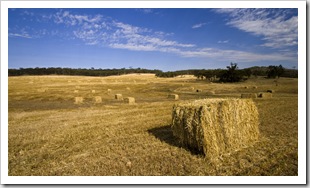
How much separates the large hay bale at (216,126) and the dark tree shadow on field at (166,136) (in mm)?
131

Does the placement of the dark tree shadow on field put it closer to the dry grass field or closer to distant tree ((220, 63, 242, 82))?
the dry grass field

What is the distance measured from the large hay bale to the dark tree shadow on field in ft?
0.43

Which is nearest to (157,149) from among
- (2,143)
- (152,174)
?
(152,174)

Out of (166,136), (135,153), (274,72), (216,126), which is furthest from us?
(274,72)

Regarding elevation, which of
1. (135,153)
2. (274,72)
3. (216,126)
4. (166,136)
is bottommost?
(135,153)

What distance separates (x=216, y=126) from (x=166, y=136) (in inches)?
85.2

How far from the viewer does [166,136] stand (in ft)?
29.3

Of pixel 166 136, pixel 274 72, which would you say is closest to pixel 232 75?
pixel 274 72

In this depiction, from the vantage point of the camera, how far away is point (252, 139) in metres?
8.01

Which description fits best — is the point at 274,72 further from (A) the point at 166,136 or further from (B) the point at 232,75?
(A) the point at 166,136

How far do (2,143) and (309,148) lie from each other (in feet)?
26.1

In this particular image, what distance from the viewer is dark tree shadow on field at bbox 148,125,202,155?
7719mm

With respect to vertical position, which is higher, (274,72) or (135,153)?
(274,72)

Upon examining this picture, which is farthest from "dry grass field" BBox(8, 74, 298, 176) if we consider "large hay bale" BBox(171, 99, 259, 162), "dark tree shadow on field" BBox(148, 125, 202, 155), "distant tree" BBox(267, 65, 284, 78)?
"distant tree" BBox(267, 65, 284, 78)
